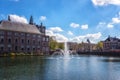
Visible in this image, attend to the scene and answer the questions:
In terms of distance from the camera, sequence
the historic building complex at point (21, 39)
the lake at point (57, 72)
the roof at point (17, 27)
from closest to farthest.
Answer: the lake at point (57, 72) → the historic building complex at point (21, 39) → the roof at point (17, 27)

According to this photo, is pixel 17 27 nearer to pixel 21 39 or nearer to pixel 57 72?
pixel 21 39

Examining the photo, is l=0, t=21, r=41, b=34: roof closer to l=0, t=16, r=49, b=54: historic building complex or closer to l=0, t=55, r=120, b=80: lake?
l=0, t=16, r=49, b=54: historic building complex

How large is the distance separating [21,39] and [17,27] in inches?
230

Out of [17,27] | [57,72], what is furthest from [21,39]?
[57,72]

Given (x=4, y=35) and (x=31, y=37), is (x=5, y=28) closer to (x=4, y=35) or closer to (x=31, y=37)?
(x=4, y=35)

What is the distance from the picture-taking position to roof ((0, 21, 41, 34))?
106 meters

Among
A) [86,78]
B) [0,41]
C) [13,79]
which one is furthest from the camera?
[0,41]

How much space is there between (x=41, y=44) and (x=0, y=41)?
2655 cm

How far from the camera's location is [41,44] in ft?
410

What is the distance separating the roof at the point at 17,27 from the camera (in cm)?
10644

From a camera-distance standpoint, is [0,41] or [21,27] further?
[21,27]

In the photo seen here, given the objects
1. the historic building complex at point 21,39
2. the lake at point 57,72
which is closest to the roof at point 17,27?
the historic building complex at point 21,39

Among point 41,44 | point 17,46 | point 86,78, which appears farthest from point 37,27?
point 86,78

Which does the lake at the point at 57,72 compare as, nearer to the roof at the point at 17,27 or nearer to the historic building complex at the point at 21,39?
the historic building complex at the point at 21,39
